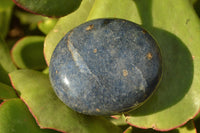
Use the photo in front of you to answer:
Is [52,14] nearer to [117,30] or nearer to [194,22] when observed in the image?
[117,30]

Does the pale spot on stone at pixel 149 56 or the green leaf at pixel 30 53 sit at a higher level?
the pale spot on stone at pixel 149 56

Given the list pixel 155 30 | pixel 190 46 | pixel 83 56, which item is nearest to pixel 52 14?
pixel 83 56

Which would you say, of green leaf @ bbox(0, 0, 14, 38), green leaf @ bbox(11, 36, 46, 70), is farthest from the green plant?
green leaf @ bbox(0, 0, 14, 38)

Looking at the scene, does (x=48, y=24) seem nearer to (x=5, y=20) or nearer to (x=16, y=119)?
(x=5, y=20)

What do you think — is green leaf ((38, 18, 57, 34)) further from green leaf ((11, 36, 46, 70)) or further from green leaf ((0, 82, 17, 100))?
green leaf ((0, 82, 17, 100))

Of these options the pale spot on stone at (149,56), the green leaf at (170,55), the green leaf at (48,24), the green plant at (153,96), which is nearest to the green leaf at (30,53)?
the green leaf at (48,24)

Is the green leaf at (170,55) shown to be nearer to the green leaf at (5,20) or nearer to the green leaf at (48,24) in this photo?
the green leaf at (48,24)
